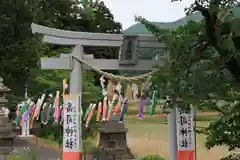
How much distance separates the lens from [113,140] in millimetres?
11922

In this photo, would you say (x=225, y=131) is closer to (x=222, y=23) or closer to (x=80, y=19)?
(x=222, y=23)

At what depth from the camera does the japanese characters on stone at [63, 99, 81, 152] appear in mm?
7414

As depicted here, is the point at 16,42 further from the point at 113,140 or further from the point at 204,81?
the point at 204,81

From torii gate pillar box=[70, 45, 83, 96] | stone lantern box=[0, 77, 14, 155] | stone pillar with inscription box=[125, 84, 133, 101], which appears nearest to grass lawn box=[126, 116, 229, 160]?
stone lantern box=[0, 77, 14, 155]

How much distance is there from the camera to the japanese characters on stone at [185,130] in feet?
24.0

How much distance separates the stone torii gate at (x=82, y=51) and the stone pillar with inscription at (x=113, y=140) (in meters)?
4.27

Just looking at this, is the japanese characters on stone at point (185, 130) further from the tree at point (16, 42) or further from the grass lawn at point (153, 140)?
the tree at point (16, 42)

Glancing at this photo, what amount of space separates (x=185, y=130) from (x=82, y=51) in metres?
2.48

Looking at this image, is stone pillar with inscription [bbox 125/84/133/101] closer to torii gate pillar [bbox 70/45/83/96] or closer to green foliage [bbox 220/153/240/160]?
torii gate pillar [bbox 70/45/83/96]

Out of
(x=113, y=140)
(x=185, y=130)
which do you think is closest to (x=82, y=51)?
(x=185, y=130)

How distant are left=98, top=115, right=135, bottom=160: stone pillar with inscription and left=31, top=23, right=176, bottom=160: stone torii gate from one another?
4266mm

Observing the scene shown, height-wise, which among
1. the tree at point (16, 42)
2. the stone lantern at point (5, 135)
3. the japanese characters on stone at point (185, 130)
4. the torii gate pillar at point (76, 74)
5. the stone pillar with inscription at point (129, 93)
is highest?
the tree at point (16, 42)

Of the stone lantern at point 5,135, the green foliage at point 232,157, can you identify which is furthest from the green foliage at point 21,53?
the green foliage at point 232,157

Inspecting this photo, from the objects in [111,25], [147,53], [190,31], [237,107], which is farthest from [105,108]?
[111,25]
